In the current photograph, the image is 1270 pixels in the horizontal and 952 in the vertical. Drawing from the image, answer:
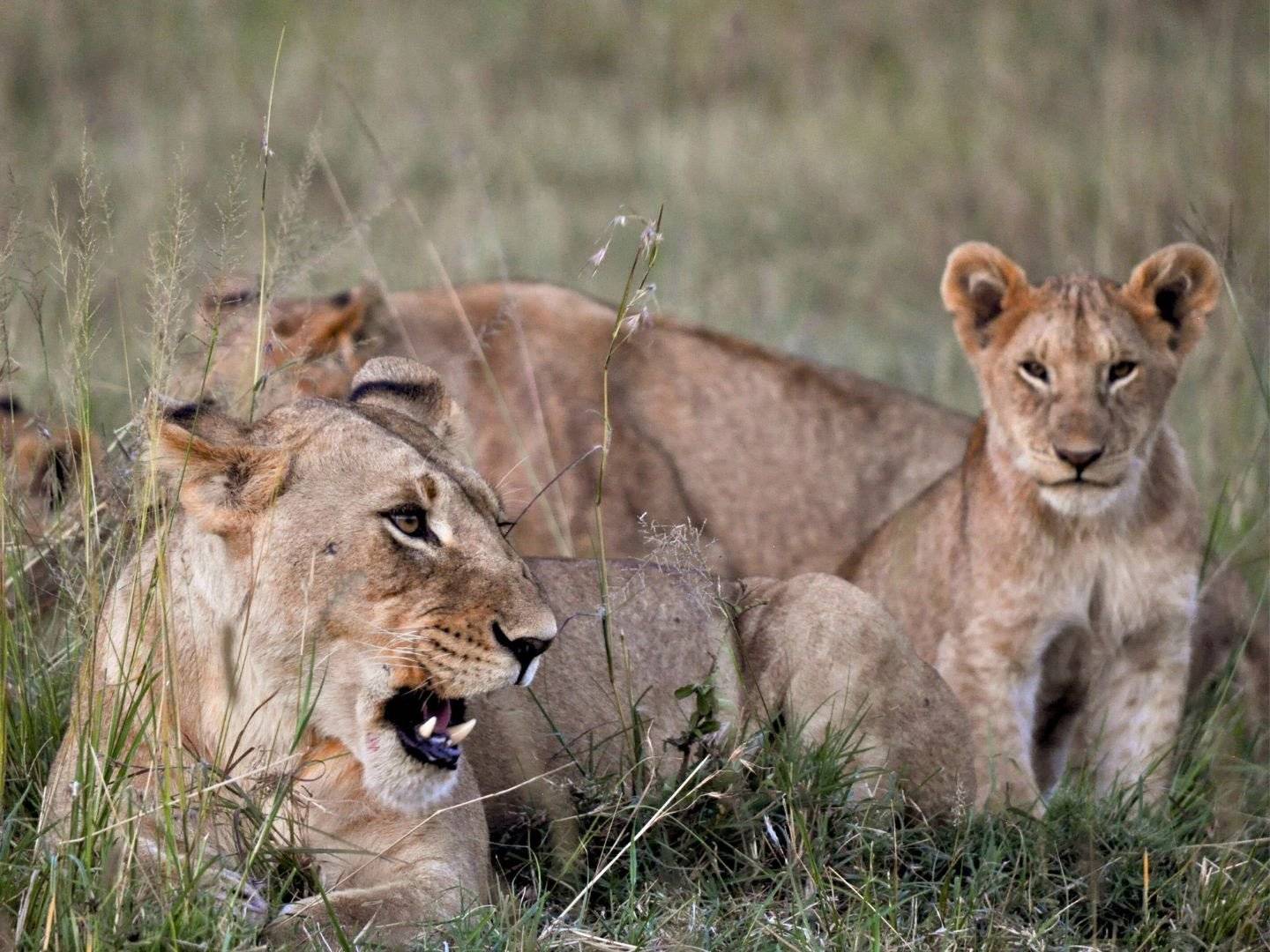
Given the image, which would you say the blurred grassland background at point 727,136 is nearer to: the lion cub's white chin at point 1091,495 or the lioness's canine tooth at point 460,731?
the lion cub's white chin at point 1091,495

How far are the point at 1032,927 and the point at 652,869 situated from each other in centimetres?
67

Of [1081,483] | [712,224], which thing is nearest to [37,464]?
[1081,483]

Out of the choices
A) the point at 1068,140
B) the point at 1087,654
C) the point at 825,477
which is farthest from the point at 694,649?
the point at 1068,140

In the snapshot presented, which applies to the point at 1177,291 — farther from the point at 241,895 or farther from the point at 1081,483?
the point at 241,895

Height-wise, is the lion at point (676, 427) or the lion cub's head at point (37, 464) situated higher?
the lion cub's head at point (37, 464)

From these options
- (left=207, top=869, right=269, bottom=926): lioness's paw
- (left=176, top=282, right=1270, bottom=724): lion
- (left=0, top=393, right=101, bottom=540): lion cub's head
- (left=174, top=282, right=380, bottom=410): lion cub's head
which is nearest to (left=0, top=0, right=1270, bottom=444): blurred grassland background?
(left=176, top=282, right=1270, bottom=724): lion

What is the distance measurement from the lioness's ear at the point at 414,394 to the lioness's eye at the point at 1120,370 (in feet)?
5.64

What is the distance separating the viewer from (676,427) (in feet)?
19.8

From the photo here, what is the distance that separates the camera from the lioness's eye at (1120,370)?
4555mm

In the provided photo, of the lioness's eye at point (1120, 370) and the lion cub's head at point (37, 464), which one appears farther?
the lioness's eye at point (1120, 370)

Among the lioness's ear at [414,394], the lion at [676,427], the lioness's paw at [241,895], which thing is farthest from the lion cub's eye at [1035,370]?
the lioness's paw at [241,895]

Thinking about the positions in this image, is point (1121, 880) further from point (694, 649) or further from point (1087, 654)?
point (1087, 654)

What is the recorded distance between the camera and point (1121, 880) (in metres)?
3.45

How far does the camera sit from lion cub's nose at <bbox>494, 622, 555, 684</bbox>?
2973mm
